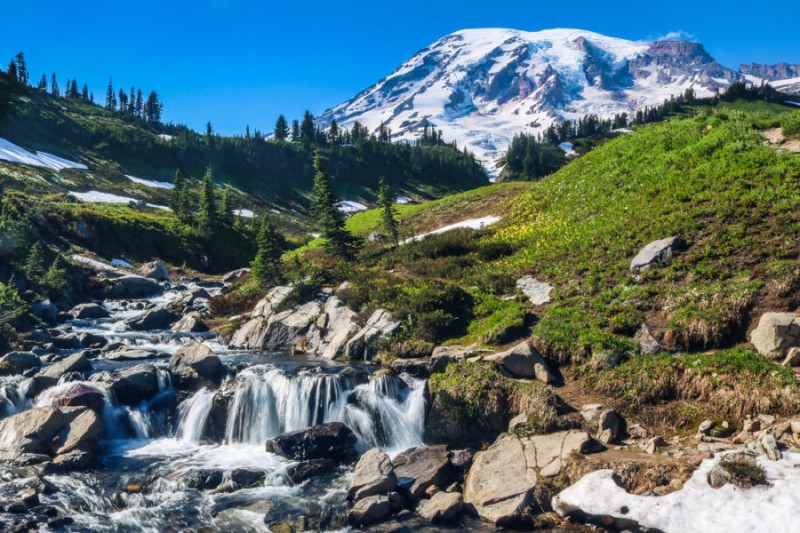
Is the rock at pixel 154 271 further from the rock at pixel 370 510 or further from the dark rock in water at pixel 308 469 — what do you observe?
the rock at pixel 370 510

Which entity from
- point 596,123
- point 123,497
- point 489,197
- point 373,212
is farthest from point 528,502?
point 596,123

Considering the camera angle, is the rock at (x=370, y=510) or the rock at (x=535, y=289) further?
the rock at (x=535, y=289)

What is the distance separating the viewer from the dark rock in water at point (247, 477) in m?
14.2

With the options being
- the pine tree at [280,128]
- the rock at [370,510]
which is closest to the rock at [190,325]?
the rock at [370,510]

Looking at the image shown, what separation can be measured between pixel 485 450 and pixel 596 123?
20890cm

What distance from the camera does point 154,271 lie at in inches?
2018

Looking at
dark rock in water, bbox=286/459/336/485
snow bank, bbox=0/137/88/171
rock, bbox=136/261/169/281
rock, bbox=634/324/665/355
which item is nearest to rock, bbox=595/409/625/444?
rock, bbox=634/324/665/355

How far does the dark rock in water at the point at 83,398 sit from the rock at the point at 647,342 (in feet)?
64.6

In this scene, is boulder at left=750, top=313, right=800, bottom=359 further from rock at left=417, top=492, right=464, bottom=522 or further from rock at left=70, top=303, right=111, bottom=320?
rock at left=70, top=303, right=111, bottom=320

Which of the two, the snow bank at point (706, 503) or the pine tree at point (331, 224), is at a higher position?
the pine tree at point (331, 224)

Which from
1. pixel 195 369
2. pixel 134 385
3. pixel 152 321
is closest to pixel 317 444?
pixel 195 369

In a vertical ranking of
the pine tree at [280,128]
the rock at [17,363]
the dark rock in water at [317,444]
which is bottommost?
the dark rock in water at [317,444]

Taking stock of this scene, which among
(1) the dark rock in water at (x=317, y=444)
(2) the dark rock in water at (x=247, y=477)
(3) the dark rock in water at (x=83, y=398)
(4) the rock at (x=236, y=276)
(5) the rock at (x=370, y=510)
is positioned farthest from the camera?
(4) the rock at (x=236, y=276)

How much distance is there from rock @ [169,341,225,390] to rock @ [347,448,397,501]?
369 inches
